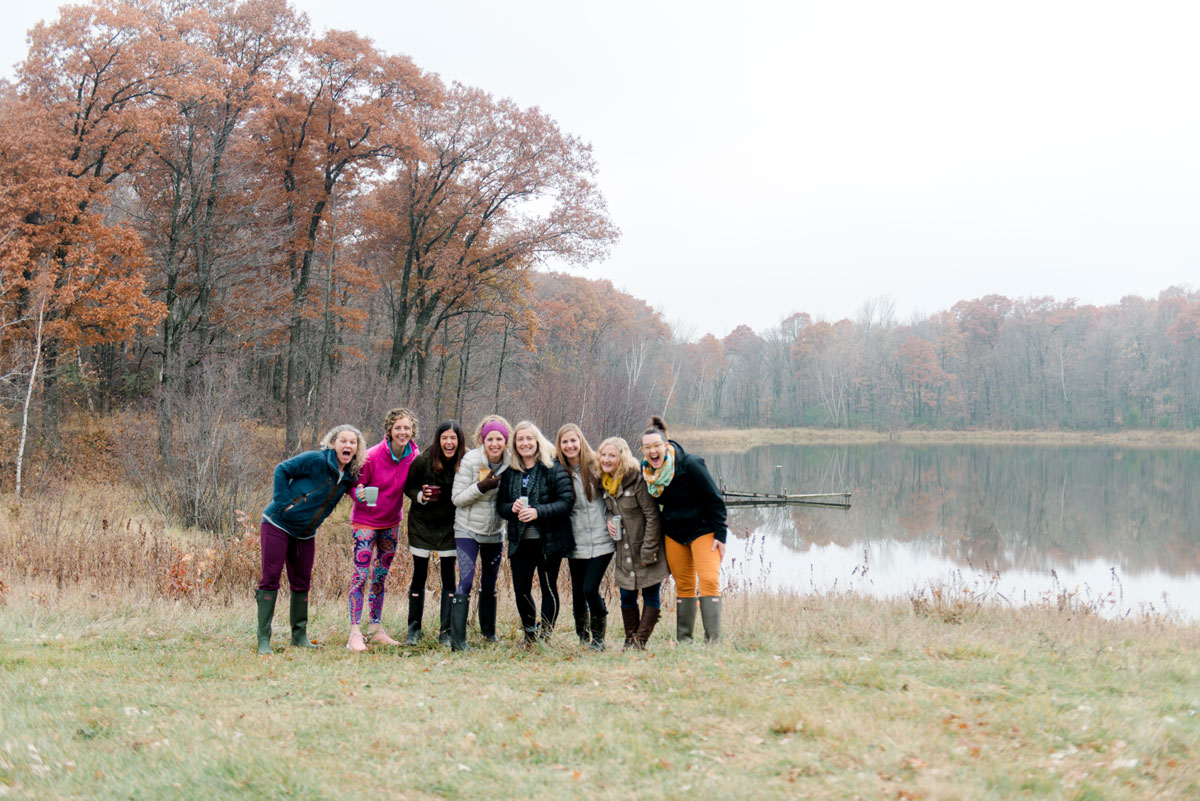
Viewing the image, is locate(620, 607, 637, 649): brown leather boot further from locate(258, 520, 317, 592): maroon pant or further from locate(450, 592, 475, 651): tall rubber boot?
locate(258, 520, 317, 592): maroon pant

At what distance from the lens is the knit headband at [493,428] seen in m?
6.20

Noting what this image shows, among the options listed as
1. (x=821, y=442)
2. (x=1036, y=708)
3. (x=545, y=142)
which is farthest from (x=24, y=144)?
(x=821, y=442)

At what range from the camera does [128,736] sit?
400cm

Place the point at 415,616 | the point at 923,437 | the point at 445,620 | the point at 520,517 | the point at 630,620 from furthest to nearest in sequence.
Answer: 1. the point at 923,437
2. the point at 415,616
3. the point at 445,620
4. the point at 630,620
5. the point at 520,517

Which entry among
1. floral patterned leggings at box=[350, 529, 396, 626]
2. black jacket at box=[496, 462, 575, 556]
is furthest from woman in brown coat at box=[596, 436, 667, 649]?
floral patterned leggings at box=[350, 529, 396, 626]

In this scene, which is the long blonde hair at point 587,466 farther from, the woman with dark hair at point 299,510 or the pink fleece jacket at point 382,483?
the woman with dark hair at point 299,510

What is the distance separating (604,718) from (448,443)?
2.69m

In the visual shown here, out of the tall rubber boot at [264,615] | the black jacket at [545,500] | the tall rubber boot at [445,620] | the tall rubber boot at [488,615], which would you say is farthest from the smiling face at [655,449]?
the tall rubber boot at [264,615]

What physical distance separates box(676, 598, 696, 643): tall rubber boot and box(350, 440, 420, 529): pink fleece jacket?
241 cm

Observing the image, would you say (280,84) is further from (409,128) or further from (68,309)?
(68,309)

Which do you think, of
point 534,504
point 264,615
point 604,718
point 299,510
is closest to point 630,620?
point 534,504

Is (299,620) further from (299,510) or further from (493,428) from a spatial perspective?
(493,428)

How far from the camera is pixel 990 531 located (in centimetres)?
2042

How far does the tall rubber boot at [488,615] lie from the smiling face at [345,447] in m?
1.50
